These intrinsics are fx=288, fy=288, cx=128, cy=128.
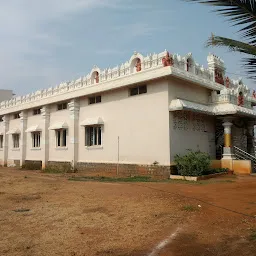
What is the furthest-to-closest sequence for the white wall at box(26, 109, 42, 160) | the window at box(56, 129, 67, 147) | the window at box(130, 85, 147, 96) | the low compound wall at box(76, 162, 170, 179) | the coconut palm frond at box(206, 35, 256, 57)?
the white wall at box(26, 109, 42, 160), the window at box(56, 129, 67, 147), the window at box(130, 85, 147, 96), the low compound wall at box(76, 162, 170, 179), the coconut palm frond at box(206, 35, 256, 57)

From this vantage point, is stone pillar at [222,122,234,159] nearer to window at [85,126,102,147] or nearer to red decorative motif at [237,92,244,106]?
red decorative motif at [237,92,244,106]

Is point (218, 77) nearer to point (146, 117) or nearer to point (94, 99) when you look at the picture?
point (146, 117)

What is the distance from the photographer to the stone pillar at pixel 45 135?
752 inches

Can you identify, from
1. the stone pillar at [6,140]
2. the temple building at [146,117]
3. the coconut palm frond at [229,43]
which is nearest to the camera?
the coconut palm frond at [229,43]

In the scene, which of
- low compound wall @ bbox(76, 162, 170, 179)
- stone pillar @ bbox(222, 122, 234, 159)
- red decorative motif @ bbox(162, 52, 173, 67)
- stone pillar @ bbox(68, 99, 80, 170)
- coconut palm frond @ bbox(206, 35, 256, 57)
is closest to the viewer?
coconut palm frond @ bbox(206, 35, 256, 57)

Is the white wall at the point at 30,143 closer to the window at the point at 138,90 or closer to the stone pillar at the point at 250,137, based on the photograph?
the window at the point at 138,90

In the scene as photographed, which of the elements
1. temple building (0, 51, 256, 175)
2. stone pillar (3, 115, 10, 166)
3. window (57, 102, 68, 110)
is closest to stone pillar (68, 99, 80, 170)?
temple building (0, 51, 256, 175)

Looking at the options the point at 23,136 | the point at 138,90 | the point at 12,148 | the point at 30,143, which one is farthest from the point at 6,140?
the point at 138,90


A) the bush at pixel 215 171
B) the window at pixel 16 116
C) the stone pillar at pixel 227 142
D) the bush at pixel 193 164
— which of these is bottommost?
the bush at pixel 215 171

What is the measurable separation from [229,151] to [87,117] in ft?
26.0

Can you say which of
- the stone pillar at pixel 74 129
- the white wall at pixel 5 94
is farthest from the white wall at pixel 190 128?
the white wall at pixel 5 94

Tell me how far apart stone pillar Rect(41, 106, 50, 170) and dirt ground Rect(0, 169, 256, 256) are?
10.8 meters

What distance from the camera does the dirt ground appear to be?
4121 mm

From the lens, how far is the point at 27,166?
19.6 metres
